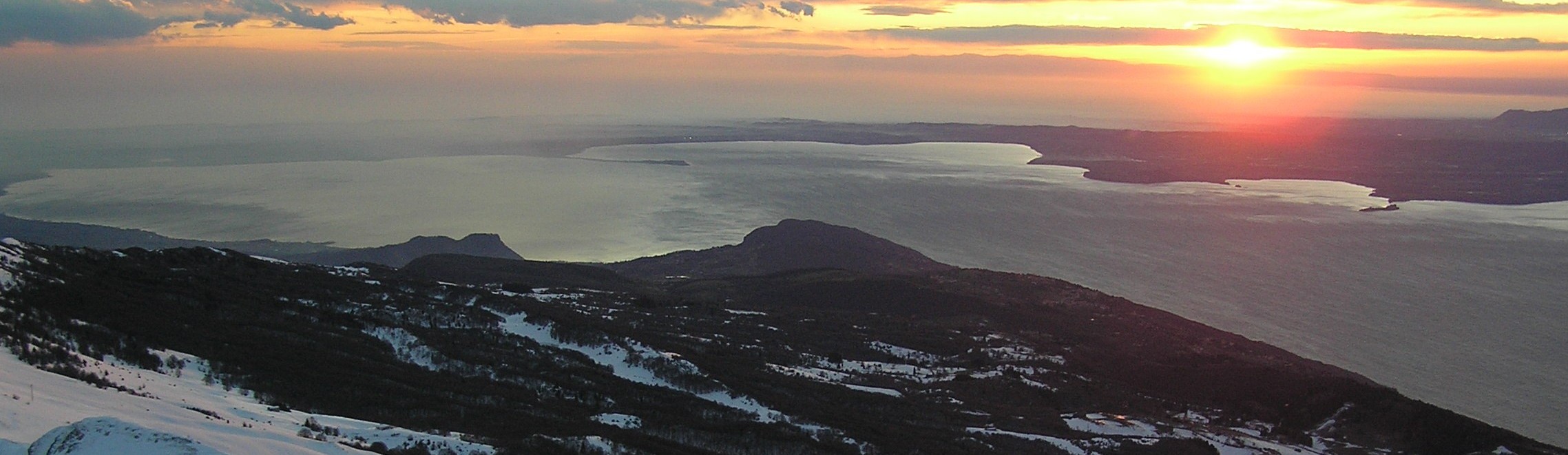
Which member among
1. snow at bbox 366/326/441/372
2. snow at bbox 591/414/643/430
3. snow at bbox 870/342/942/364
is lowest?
snow at bbox 870/342/942/364

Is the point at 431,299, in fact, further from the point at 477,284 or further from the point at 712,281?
the point at 712,281

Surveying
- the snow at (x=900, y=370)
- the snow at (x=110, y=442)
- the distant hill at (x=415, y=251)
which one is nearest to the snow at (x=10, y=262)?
the snow at (x=110, y=442)

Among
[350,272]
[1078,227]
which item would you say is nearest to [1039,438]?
[350,272]

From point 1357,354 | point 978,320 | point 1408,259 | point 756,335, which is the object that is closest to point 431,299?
point 756,335

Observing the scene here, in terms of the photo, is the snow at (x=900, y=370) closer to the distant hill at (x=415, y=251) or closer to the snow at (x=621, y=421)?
the snow at (x=621, y=421)

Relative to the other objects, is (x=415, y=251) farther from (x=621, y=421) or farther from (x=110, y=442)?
(x=110, y=442)

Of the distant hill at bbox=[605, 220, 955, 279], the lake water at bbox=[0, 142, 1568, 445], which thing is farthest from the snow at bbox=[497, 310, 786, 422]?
the distant hill at bbox=[605, 220, 955, 279]

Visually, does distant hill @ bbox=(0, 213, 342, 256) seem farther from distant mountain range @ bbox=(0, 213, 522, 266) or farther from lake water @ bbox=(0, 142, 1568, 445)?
lake water @ bbox=(0, 142, 1568, 445)
